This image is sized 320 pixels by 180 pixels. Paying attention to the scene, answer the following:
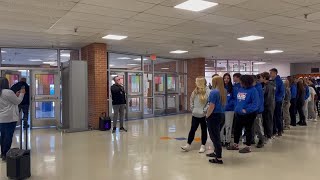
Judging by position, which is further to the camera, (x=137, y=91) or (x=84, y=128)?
(x=137, y=91)

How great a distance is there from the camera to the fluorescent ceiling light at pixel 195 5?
4.84m

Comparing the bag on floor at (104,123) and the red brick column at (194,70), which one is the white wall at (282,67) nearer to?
the red brick column at (194,70)

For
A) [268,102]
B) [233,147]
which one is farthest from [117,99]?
[268,102]

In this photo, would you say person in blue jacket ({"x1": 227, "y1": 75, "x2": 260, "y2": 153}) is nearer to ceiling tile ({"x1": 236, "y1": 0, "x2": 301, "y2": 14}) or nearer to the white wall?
ceiling tile ({"x1": 236, "y1": 0, "x2": 301, "y2": 14})

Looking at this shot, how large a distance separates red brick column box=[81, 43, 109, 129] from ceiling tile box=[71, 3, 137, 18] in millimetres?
3506

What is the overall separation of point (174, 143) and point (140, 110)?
5.46 meters

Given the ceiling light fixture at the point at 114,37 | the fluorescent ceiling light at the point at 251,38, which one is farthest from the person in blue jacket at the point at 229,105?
the ceiling light fixture at the point at 114,37

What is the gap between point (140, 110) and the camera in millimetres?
11883

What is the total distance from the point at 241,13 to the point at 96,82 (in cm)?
502

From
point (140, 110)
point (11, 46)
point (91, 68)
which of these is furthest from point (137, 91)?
point (11, 46)

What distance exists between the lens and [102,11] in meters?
5.27

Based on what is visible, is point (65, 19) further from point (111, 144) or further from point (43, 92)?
point (43, 92)

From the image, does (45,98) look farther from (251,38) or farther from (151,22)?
(251,38)

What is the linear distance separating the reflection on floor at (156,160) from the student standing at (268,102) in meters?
0.35
